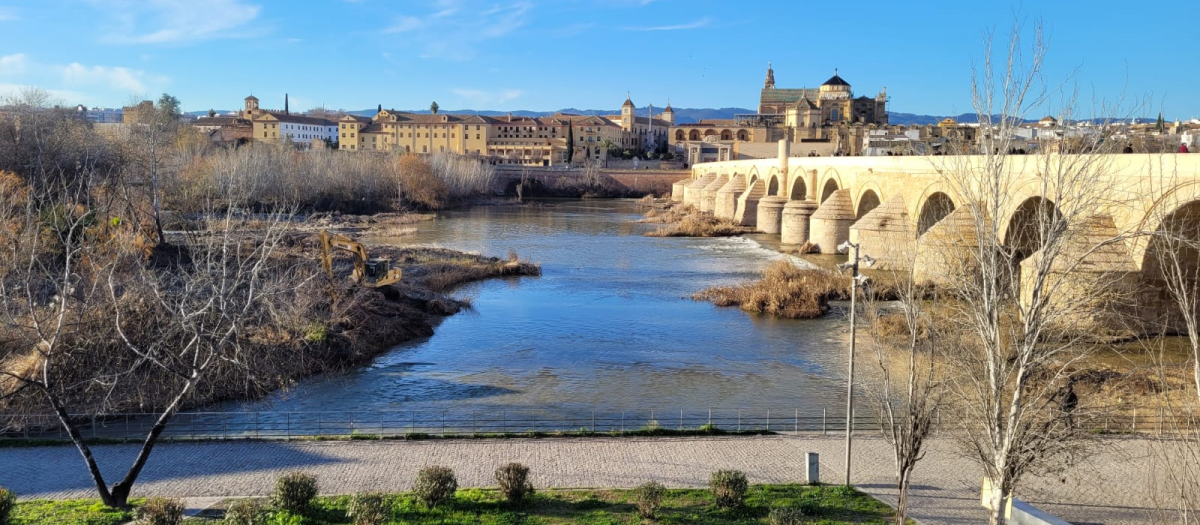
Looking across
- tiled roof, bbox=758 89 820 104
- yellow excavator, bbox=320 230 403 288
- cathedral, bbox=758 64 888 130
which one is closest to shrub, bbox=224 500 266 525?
yellow excavator, bbox=320 230 403 288

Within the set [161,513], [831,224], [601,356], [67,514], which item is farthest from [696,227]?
[161,513]

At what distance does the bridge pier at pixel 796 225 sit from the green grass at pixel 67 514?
1398 inches

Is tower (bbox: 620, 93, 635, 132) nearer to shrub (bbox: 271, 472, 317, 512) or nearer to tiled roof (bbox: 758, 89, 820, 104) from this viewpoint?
tiled roof (bbox: 758, 89, 820, 104)

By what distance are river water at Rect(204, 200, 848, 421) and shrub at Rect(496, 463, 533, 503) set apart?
5251 mm

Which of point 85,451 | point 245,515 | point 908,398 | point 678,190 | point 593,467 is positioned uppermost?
point 678,190

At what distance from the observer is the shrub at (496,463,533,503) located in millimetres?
9492

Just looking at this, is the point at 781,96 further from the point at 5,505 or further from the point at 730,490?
the point at 5,505

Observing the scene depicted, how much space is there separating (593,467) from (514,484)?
5.51 feet

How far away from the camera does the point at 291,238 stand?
3262 cm

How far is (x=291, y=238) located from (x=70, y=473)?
22.7m

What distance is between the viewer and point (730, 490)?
9328 millimetres

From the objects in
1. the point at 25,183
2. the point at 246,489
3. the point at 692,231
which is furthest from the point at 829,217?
the point at 246,489

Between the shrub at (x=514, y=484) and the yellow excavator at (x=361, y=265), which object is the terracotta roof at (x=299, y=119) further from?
the shrub at (x=514, y=484)

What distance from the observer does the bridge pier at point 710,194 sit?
60844mm
